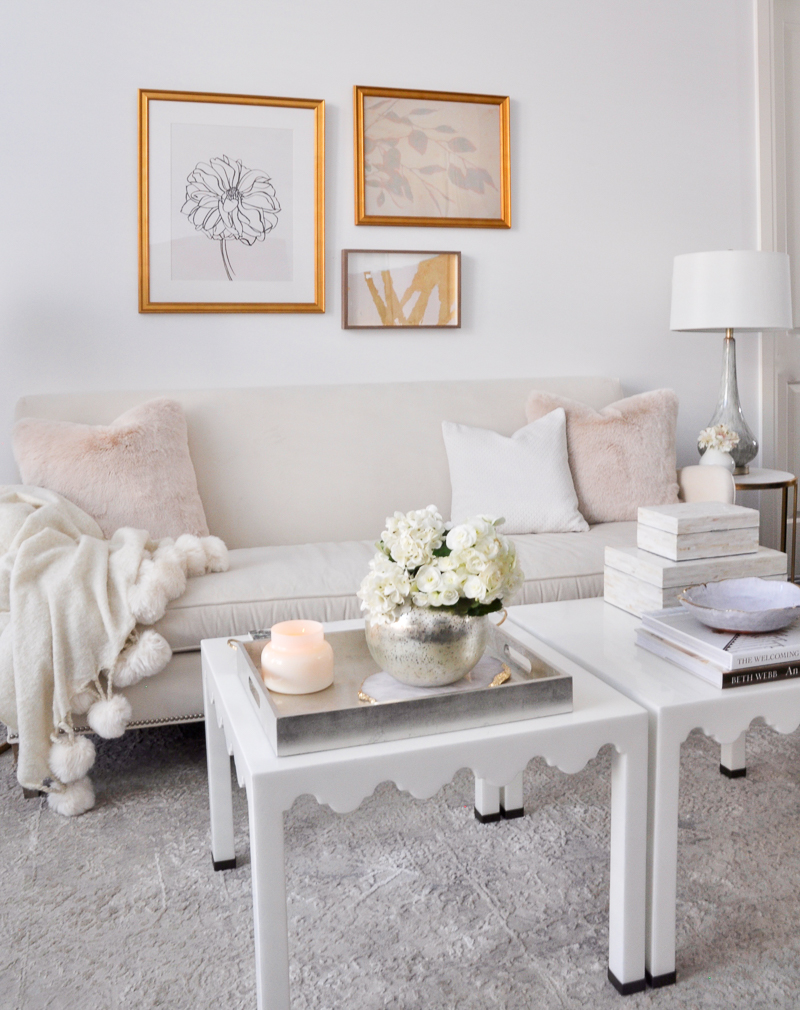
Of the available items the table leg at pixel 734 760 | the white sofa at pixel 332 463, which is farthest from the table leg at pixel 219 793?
the table leg at pixel 734 760

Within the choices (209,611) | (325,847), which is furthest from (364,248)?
(325,847)

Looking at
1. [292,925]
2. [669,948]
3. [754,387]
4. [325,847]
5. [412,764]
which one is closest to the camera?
[412,764]

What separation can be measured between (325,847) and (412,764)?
2.26ft

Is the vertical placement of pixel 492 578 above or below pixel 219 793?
above

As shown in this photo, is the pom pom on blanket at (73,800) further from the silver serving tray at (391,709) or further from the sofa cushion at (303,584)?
the silver serving tray at (391,709)

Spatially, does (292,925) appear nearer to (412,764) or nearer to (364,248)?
(412,764)

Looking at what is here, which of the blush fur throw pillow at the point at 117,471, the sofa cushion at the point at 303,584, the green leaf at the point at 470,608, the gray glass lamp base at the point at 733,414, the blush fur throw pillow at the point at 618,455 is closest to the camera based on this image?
the green leaf at the point at 470,608

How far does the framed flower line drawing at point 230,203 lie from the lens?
9.67 ft

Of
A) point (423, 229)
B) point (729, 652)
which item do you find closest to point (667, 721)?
point (729, 652)

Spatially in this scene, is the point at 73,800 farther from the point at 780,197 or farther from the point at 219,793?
the point at 780,197

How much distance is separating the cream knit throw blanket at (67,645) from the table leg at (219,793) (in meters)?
0.36

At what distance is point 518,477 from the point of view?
9.30 ft

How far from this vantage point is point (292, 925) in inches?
61.5

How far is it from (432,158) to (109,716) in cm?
220
